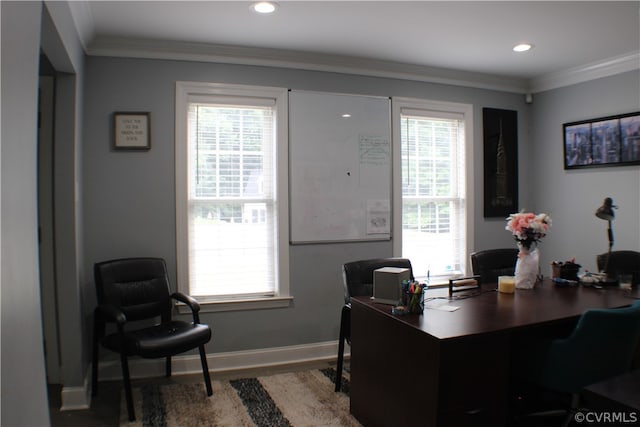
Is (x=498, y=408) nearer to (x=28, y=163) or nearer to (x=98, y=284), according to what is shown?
Result: (x=28, y=163)

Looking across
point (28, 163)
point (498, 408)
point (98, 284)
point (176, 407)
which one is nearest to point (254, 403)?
point (176, 407)

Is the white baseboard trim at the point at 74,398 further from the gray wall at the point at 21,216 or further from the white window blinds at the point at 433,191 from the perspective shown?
the white window blinds at the point at 433,191

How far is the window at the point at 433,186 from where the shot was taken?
156 inches

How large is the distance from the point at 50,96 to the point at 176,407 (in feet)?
7.39

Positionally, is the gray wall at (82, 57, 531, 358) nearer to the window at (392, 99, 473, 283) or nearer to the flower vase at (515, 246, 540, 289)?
the window at (392, 99, 473, 283)

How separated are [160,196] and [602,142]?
3.84 metres

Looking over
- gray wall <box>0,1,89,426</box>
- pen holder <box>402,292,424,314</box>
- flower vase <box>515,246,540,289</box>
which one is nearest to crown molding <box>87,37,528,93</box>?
gray wall <box>0,1,89,426</box>

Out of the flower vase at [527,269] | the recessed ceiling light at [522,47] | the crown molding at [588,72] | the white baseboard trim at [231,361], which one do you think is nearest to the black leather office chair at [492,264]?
the flower vase at [527,269]

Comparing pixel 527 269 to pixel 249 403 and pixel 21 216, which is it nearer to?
pixel 249 403

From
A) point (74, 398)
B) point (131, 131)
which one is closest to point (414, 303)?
point (74, 398)

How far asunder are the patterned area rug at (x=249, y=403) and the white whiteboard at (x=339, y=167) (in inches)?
45.5

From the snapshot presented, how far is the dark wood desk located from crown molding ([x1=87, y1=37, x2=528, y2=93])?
2124 mm

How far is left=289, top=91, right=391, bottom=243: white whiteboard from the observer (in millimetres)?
3561

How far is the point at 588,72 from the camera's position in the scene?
3.90m
